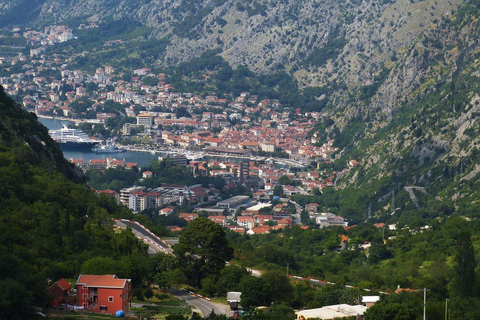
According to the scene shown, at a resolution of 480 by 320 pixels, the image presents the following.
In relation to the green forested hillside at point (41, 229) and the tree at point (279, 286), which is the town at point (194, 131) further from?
the tree at point (279, 286)

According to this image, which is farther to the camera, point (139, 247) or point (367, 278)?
point (367, 278)

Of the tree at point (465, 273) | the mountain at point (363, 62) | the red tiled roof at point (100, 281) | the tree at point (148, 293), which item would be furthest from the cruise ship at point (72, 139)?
the red tiled roof at point (100, 281)

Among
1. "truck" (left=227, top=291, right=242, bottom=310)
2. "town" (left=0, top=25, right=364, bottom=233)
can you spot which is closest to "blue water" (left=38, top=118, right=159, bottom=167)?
"town" (left=0, top=25, right=364, bottom=233)

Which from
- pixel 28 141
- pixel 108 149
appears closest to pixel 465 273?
pixel 28 141

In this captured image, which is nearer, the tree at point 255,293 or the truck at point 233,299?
the truck at point 233,299

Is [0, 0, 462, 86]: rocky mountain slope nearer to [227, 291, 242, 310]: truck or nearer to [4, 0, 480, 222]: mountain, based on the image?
[4, 0, 480, 222]: mountain

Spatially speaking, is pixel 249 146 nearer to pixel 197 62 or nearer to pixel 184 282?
pixel 197 62

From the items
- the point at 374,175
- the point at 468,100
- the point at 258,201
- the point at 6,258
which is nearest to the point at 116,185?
the point at 258,201
